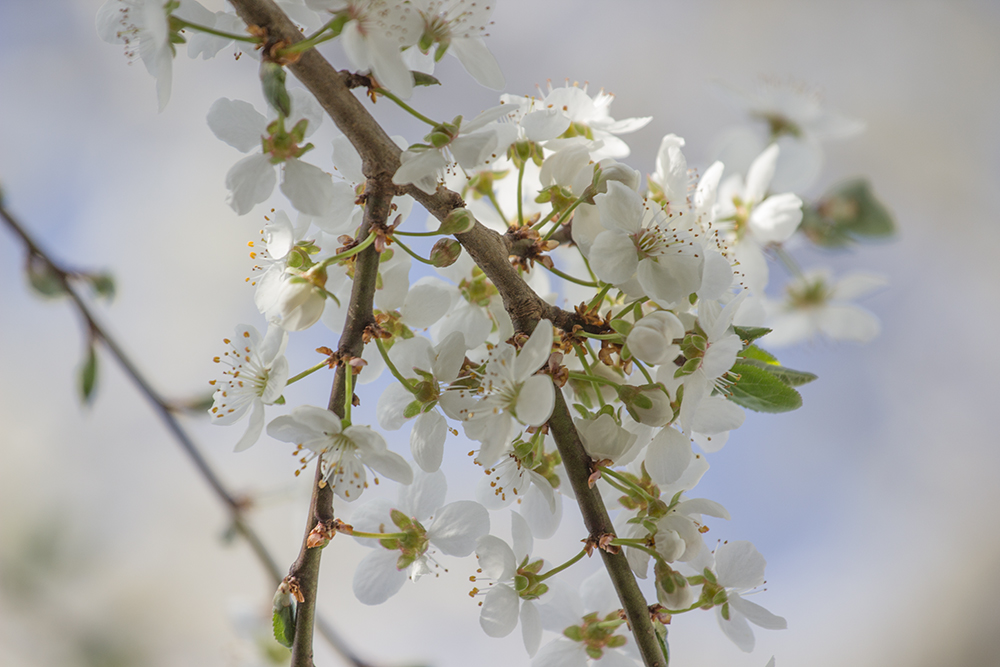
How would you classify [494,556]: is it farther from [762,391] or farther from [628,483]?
[762,391]

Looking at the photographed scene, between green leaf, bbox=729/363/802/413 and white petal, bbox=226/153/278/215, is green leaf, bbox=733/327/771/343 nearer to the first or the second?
green leaf, bbox=729/363/802/413

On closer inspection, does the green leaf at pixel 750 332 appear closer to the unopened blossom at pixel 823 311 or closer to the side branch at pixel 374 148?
the side branch at pixel 374 148

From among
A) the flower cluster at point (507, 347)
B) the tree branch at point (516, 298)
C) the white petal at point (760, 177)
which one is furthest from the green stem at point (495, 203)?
the white petal at point (760, 177)

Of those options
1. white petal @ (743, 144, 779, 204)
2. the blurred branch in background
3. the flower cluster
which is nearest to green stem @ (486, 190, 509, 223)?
the flower cluster

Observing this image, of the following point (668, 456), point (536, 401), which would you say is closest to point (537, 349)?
point (536, 401)

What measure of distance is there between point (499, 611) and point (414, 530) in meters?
0.08

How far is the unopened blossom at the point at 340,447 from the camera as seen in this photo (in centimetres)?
39

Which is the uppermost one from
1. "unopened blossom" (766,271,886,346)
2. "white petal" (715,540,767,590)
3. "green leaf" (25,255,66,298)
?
"green leaf" (25,255,66,298)

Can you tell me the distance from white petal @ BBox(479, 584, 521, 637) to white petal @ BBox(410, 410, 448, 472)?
111mm

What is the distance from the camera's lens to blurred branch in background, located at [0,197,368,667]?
2.80ft

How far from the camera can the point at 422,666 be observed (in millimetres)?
816

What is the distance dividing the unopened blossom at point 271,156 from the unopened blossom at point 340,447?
126mm

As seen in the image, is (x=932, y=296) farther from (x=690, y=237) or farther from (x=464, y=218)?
(x=464, y=218)

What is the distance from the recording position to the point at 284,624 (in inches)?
17.2
